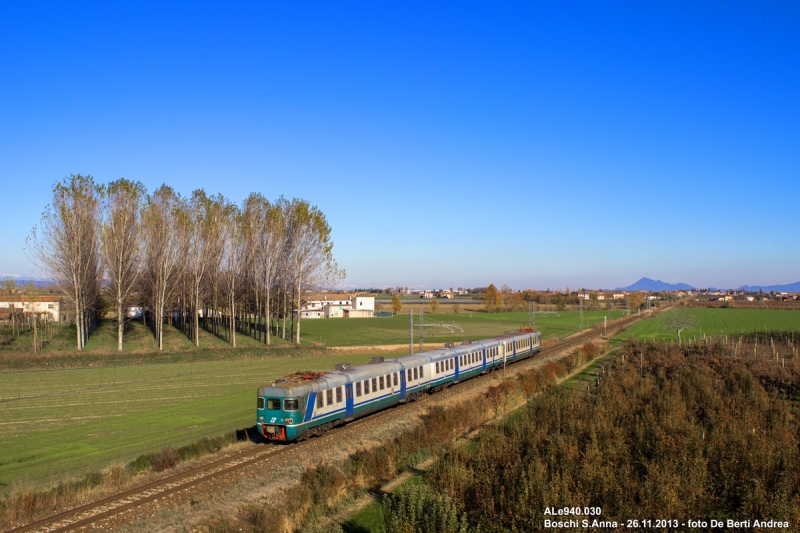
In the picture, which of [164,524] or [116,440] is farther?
[116,440]

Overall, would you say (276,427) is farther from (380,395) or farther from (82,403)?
(82,403)

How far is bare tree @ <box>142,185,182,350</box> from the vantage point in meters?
56.8

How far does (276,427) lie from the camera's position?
22.1 metres

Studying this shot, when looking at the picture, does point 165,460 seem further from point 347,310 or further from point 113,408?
point 347,310

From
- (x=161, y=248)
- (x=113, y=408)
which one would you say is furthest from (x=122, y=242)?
(x=113, y=408)

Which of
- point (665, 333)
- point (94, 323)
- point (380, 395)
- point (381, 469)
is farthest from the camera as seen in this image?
point (665, 333)

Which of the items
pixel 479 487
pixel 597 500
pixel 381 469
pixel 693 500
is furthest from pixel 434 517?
pixel 381 469

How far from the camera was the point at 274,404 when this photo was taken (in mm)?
21984

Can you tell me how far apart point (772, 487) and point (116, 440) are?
24009 mm

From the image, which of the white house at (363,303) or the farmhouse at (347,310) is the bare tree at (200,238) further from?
the white house at (363,303)

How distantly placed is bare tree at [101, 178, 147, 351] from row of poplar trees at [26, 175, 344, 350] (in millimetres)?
97

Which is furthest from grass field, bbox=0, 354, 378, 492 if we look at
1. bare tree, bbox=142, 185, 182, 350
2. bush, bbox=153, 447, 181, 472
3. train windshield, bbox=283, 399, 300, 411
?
bare tree, bbox=142, 185, 182, 350

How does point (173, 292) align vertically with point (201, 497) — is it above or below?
above

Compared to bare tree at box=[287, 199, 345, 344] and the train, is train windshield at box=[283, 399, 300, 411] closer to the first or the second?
the train
